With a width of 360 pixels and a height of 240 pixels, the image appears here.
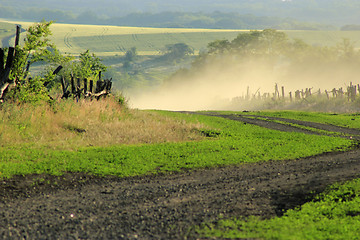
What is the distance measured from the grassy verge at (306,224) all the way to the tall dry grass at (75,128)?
8.85 m

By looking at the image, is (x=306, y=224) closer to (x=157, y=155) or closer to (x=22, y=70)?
(x=157, y=155)

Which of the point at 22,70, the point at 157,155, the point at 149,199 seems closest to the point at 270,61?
the point at 22,70

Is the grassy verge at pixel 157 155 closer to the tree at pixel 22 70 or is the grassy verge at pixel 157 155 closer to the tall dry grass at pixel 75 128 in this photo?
the tall dry grass at pixel 75 128

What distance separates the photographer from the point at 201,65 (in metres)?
138

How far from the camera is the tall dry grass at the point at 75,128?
16.0 meters

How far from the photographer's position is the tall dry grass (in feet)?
52.3

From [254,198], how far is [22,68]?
13.8m

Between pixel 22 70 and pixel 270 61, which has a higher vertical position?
pixel 270 61

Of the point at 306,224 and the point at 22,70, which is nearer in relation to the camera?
the point at 306,224

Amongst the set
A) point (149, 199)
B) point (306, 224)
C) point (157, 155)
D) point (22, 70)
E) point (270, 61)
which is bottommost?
point (306, 224)

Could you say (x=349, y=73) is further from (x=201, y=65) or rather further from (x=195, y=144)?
(x=195, y=144)

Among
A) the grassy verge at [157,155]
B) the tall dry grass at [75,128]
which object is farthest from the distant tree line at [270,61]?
the tall dry grass at [75,128]

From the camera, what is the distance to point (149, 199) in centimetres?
1022

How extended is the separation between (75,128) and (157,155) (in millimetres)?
4867
